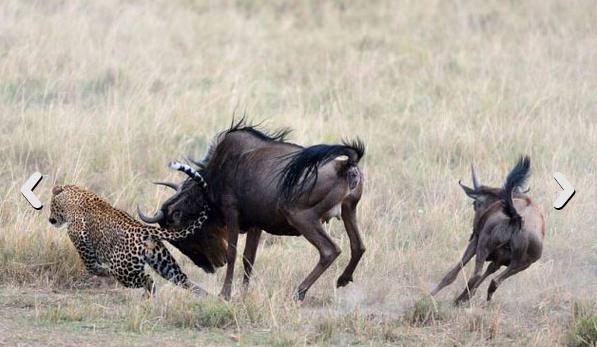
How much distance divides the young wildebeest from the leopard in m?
1.75

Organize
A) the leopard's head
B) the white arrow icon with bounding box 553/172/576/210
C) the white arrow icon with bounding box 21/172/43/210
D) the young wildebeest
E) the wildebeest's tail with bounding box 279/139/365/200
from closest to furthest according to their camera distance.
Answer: the wildebeest's tail with bounding box 279/139/365/200 < the young wildebeest < the leopard's head < the white arrow icon with bounding box 21/172/43/210 < the white arrow icon with bounding box 553/172/576/210

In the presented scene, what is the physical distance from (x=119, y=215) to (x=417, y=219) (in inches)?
111

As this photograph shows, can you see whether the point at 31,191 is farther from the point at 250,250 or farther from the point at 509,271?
the point at 509,271

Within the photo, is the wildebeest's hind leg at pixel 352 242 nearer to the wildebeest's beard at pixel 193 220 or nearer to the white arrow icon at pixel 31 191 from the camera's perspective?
the wildebeest's beard at pixel 193 220

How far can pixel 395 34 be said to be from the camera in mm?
16953

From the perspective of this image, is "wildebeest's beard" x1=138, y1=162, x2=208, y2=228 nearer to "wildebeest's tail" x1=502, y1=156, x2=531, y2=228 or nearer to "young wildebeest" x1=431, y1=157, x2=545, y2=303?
"young wildebeest" x1=431, y1=157, x2=545, y2=303

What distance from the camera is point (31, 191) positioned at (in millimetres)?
9438

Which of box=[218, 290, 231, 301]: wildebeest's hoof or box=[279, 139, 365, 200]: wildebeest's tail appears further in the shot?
box=[218, 290, 231, 301]: wildebeest's hoof

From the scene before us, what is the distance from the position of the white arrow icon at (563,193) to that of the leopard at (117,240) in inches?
113

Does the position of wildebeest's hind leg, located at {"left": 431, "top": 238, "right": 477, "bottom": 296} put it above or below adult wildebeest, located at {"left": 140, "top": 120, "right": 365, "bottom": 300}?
below

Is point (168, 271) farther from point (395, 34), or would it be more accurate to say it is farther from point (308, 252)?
point (395, 34)

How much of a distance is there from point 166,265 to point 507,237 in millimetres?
2245

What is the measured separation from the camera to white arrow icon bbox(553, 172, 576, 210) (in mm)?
9336

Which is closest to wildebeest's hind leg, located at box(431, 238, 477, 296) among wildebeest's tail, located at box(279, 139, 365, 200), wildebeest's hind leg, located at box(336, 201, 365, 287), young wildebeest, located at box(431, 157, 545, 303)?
young wildebeest, located at box(431, 157, 545, 303)
